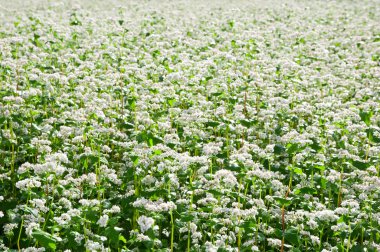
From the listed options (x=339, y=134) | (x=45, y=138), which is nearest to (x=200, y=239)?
(x=45, y=138)

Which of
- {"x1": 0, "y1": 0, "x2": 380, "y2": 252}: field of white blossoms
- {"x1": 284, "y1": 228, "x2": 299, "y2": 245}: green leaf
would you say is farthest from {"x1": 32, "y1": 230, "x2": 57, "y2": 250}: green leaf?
{"x1": 284, "y1": 228, "x2": 299, "y2": 245}: green leaf

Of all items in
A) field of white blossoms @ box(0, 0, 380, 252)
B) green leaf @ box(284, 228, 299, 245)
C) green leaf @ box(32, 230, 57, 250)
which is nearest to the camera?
green leaf @ box(32, 230, 57, 250)

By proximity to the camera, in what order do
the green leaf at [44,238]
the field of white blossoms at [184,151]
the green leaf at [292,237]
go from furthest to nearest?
the field of white blossoms at [184,151]
the green leaf at [292,237]
the green leaf at [44,238]

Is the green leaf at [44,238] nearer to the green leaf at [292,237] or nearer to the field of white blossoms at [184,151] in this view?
the field of white blossoms at [184,151]

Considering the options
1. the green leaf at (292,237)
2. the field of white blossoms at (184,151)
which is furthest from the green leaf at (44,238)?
the green leaf at (292,237)

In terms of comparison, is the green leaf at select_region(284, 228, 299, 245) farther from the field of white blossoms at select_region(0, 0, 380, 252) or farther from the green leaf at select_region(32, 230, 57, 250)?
the green leaf at select_region(32, 230, 57, 250)

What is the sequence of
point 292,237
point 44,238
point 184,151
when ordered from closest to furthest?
point 44,238 < point 292,237 < point 184,151

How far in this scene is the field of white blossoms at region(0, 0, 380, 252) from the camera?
240 inches

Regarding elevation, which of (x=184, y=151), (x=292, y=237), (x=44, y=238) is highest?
(x=44, y=238)

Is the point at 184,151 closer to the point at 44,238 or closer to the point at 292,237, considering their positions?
the point at 292,237

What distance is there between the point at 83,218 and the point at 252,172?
2.43m

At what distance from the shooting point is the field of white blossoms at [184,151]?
610cm

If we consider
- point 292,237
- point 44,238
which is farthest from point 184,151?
point 44,238

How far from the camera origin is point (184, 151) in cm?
865
